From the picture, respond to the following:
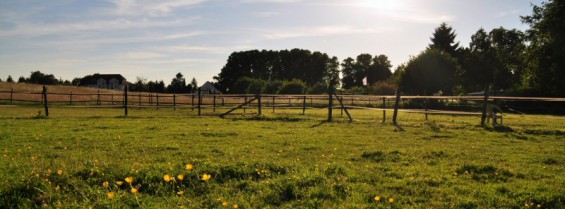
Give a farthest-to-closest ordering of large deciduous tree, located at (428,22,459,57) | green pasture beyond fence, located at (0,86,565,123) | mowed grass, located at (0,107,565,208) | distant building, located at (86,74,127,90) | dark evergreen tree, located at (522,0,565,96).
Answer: distant building, located at (86,74,127,90), large deciduous tree, located at (428,22,459,57), dark evergreen tree, located at (522,0,565,96), green pasture beyond fence, located at (0,86,565,123), mowed grass, located at (0,107,565,208)

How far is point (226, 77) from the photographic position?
108125 mm

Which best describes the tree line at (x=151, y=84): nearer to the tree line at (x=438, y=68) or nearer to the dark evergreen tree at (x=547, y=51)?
the tree line at (x=438, y=68)

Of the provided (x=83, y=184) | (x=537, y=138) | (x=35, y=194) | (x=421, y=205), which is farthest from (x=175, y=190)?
(x=537, y=138)

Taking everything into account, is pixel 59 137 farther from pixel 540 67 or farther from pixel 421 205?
pixel 540 67

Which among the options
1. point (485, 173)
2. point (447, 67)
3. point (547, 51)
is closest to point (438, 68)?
point (447, 67)

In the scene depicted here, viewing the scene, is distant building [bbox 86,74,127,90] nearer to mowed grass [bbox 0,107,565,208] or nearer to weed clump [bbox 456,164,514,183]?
mowed grass [bbox 0,107,565,208]

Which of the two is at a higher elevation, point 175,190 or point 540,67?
point 540,67

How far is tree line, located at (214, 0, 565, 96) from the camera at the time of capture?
3319 centimetres

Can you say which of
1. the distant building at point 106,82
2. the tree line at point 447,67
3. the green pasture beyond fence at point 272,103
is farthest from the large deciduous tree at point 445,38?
the distant building at point 106,82

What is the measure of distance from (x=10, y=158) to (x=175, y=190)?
3980 millimetres

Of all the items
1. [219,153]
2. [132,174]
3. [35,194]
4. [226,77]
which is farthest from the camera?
[226,77]

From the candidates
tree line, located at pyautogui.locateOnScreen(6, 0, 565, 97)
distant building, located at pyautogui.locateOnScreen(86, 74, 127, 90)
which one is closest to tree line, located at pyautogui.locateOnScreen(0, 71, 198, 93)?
tree line, located at pyautogui.locateOnScreen(6, 0, 565, 97)

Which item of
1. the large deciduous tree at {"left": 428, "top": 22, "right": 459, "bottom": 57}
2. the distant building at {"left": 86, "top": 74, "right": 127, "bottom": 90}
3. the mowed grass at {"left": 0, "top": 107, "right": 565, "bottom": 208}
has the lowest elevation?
the mowed grass at {"left": 0, "top": 107, "right": 565, "bottom": 208}

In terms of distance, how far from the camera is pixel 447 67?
50.3 metres
